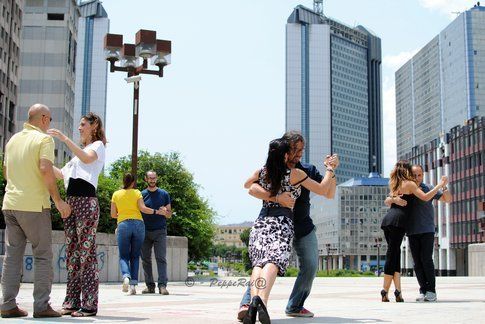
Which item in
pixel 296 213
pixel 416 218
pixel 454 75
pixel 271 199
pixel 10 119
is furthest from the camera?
pixel 454 75

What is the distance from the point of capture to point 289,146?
6.30 meters

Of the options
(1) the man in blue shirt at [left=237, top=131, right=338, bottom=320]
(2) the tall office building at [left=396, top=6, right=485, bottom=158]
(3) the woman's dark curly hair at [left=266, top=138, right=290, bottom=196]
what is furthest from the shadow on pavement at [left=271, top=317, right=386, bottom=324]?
(2) the tall office building at [left=396, top=6, right=485, bottom=158]

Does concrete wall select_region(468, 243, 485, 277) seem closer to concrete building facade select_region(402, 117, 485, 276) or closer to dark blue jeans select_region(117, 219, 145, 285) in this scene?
dark blue jeans select_region(117, 219, 145, 285)

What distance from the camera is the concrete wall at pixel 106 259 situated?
51.5ft

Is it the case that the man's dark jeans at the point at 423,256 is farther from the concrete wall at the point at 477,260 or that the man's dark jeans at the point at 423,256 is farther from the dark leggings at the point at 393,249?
the concrete wall at the point at 477,260

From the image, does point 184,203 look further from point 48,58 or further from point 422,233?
point 48,58

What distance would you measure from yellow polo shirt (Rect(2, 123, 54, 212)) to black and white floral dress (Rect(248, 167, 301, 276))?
6.40ft

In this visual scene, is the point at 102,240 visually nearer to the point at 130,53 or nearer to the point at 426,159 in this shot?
the point at 130,53

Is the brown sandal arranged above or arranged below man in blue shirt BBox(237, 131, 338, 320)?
below

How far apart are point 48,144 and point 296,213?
246 centimetres

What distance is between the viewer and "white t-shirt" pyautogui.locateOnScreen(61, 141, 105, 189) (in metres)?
6.76

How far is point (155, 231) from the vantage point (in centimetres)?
1137

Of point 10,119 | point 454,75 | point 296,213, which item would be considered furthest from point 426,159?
point 296,213

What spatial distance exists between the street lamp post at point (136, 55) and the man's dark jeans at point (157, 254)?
5.12 metres
